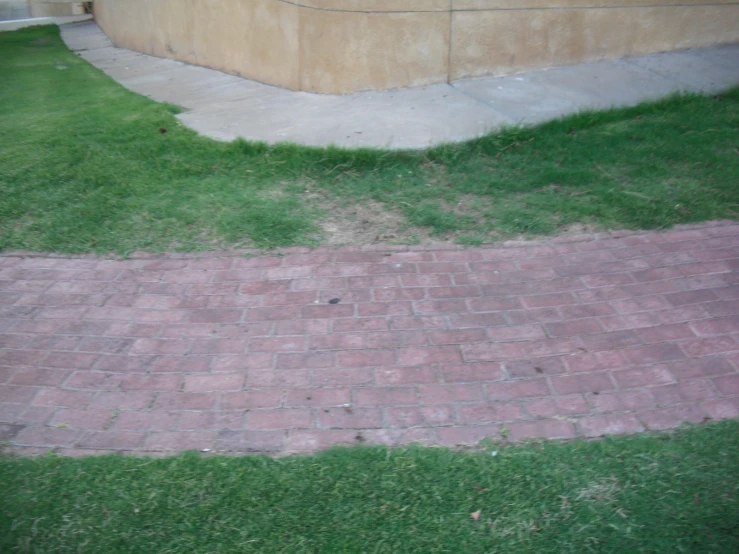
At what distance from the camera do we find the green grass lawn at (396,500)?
2744 millimetres

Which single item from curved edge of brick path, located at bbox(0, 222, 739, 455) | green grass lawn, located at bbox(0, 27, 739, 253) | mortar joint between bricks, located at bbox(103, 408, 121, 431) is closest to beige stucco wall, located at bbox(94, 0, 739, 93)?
green grass lawn, located at bbox(0, 27, 739, 253)

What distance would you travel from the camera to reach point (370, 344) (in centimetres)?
386

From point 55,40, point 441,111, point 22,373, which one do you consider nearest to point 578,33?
point 441,111

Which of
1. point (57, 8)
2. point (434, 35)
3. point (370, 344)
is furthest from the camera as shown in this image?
point (57, 8)

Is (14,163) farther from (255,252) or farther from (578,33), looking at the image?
(578,33)

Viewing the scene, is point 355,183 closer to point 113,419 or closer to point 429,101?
point 429,101

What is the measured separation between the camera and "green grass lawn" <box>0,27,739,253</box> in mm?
4957

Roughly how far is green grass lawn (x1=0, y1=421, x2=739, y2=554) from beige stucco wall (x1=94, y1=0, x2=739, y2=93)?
4952mm

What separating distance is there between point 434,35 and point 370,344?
4.39 meters

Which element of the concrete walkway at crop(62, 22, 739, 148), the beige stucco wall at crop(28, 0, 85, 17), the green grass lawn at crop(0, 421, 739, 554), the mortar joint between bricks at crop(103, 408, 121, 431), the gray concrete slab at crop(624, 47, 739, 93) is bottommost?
A: the green grass lawn at crop(0, 421, 739, 554)

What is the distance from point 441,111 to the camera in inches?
261

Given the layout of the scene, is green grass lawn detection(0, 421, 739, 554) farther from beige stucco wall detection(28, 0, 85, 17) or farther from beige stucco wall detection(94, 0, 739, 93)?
beige stucco wall detection(28, 0, 85, 17)

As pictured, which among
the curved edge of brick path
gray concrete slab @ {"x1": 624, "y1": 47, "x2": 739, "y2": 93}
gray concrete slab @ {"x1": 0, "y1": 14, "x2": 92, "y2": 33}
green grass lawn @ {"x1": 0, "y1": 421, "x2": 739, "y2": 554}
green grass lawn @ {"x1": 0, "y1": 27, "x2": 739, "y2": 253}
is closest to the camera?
green grass lawn @ {"x1": 0, "y1": 421, "x2": 739, "y2": 554}

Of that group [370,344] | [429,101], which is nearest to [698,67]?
[429,101]
